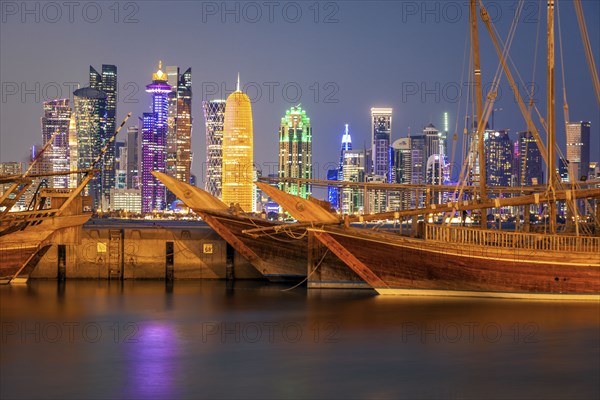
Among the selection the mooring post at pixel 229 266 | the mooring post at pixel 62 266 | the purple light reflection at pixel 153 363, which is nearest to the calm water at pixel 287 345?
the purple light reflection at pixel 153 363

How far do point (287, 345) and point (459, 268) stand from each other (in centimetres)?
834

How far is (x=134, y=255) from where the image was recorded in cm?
3925

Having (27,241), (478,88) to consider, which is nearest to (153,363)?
(27,241)

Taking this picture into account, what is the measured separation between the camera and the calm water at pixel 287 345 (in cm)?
2159

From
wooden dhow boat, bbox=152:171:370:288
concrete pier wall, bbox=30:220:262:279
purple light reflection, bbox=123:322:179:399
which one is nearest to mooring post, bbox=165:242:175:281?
concrete pier wall, bbox=30:220:262:279

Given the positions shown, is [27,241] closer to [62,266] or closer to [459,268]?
[62,266]

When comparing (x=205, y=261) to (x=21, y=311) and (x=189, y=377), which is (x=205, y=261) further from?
(x=189, y=377)

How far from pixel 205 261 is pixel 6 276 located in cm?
701

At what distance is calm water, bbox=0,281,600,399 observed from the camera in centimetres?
2159

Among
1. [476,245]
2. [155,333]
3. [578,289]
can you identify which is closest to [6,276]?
[155,333]

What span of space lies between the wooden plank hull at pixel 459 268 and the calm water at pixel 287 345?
21.5 inches

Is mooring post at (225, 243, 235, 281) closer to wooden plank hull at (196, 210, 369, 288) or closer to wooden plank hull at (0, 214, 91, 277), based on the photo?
wooden plank hull at (196, 210, 369, 288)

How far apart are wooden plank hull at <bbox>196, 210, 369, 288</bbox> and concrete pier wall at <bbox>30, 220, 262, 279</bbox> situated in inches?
63.1

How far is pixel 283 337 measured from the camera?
90.1ft
